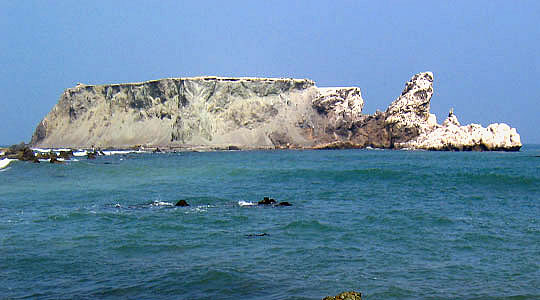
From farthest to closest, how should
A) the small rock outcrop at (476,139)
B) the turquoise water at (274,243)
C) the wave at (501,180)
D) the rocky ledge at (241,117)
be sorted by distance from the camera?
1. the rocky ledge at (241,117)
2. the small rock outcrop at (476,139)
3. the wave at (501,180)
4. the turquoise water at (274,243)

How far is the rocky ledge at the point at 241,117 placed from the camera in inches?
3504

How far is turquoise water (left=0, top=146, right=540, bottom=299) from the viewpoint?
10367mm

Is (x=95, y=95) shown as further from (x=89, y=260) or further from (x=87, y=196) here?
(x=89, y=260)

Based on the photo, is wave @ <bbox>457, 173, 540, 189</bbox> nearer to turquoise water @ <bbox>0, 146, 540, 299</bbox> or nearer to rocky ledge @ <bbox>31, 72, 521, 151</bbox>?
turquoise water @ <bbox>0, 146, 540, 299</bbox>

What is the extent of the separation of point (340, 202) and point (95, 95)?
97899mm

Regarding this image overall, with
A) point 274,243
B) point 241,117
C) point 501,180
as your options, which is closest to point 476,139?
point 241,117

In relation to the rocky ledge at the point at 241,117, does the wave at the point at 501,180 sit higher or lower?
lower

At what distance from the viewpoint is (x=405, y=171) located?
3641cm

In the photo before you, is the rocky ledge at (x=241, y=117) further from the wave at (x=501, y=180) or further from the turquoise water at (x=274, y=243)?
the turquoise water at (x=274, y=243)

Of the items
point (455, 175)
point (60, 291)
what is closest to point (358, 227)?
point (60, 291)

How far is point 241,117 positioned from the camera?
9988cm

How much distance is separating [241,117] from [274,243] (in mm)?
86133

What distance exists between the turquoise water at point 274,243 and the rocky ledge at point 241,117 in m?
62.3

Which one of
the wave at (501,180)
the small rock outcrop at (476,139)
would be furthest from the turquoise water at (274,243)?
the small rock outcrop at (476,139)
